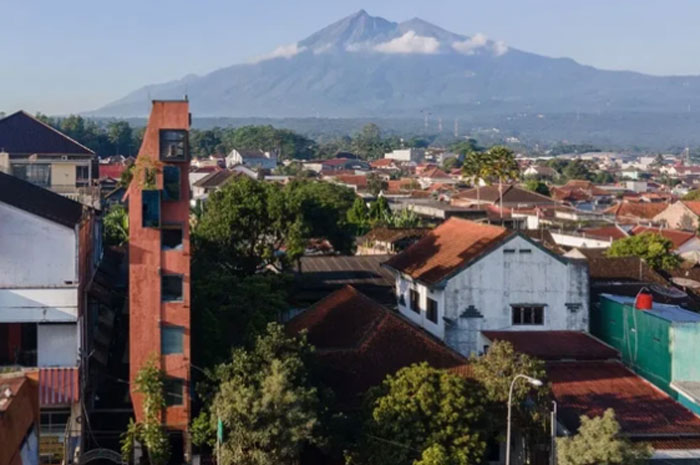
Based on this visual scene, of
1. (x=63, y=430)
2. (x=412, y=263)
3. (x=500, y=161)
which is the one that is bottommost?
(x=63, y=430)

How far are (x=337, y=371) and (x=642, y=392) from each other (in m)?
8.55

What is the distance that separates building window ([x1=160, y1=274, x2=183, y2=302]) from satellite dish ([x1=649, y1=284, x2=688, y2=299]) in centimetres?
1902

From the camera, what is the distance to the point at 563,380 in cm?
2550

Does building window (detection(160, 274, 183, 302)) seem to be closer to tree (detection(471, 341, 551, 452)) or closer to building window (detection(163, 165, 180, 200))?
building window (detection(163, 165, 180, 200))

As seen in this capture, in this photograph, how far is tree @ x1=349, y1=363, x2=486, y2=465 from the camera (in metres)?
20.6

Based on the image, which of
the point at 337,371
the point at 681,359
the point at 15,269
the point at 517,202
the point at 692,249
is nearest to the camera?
the point at 15,269

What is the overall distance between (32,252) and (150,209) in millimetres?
3143

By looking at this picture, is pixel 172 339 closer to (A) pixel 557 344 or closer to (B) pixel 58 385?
(B) pixel 58 385

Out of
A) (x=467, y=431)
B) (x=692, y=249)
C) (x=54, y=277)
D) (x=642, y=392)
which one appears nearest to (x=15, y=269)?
(x=54, y=277)

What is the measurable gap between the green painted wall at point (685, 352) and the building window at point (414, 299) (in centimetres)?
871

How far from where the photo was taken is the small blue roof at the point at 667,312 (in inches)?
1070

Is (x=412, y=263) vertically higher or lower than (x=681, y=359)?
higher

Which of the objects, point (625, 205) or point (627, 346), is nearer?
point (627, 346)

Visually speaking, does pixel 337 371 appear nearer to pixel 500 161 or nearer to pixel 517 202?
pixel 500 161
